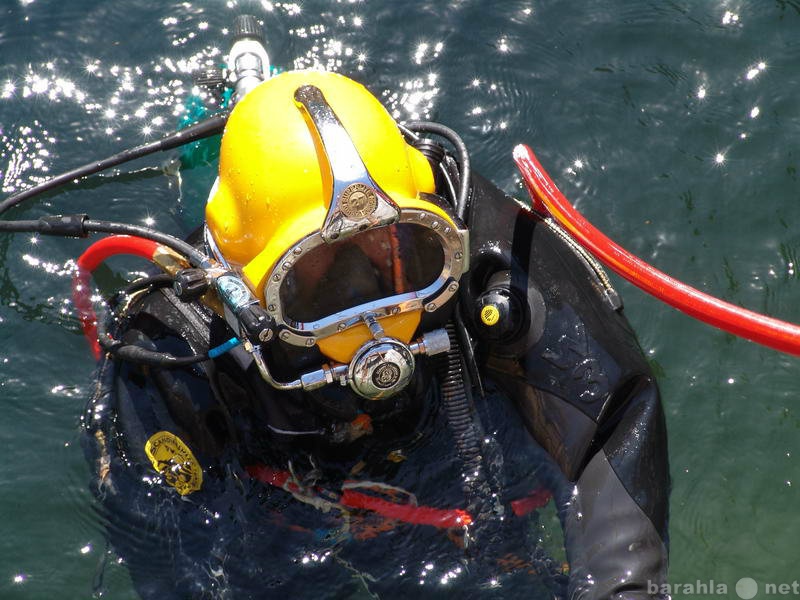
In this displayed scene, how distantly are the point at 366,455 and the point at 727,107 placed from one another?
2355mm

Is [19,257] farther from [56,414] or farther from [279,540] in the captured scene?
[279,540]

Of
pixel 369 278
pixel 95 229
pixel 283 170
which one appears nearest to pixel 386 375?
pixel 369 278

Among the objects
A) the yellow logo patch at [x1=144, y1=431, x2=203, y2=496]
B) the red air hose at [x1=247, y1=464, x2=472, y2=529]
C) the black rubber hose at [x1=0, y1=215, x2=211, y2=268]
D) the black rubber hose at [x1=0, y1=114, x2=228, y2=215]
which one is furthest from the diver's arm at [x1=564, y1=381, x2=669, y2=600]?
the black rubber hose at [x1=0, y1=114, x2=228, y2=215]

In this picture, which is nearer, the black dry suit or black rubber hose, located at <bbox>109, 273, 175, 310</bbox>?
the black dry suit

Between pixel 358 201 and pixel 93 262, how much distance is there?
4.94 feet

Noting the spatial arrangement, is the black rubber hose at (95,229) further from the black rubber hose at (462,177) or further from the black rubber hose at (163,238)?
the black rubber hose at (462,177)

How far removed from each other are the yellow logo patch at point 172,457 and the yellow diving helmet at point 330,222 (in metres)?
0.54

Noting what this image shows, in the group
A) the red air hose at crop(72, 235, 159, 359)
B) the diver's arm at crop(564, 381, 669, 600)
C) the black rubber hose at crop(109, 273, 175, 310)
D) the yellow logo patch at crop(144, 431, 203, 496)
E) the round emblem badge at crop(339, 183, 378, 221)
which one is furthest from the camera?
the red air hose at crop(72, 235, 159, 359)

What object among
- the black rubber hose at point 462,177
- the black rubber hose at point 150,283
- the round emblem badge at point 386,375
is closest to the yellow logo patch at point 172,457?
the black rubber hose at point 150,283

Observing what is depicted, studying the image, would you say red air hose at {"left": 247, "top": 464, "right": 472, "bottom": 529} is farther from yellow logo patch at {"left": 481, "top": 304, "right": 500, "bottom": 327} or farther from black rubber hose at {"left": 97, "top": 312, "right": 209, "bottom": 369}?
yellow logo patch at {"left": 481, "top": 304, "right": 500, "bottom": 327}

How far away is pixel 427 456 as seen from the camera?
3078 mm

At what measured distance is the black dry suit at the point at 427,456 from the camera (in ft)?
8.68

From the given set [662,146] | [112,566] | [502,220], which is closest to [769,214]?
[662,146]

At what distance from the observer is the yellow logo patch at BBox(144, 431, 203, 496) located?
2725 mm
